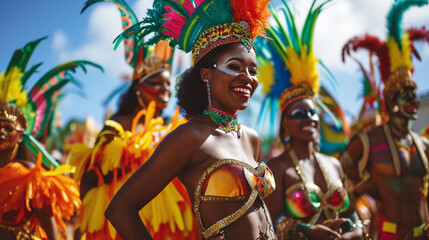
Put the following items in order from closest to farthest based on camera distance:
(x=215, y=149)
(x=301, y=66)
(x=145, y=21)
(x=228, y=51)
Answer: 1. (x=215, y=149)
2. (x=228, y=51)
3. (x=145, y=21)
4. (x=301, y=66)

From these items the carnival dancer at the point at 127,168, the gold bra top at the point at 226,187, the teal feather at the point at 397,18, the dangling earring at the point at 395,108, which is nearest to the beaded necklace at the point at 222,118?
the gold bra top at the point at 226,187

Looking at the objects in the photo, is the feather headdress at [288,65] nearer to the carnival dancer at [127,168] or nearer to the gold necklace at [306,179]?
the gold necklace at [306,179]

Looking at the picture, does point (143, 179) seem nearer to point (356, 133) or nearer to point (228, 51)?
point (228, 51)

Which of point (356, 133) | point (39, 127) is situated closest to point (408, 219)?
point (356, 133)

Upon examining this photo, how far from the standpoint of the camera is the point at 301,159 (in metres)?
3.82

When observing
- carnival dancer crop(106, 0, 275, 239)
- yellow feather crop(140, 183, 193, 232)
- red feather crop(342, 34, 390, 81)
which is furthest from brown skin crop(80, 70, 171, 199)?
red feather crop(342, 34, 390, 81)

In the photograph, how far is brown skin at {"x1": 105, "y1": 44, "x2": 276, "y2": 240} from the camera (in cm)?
193

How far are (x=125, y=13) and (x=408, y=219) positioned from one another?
152 inches

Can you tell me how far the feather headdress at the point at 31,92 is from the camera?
12.3ft

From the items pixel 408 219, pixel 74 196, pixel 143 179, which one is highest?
pixel 143 179

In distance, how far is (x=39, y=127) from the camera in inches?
162

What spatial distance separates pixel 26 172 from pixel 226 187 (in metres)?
2.44

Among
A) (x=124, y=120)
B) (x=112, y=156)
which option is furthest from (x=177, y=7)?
(x=124, y=120)

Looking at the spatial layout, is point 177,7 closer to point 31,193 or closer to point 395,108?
point 31,193
